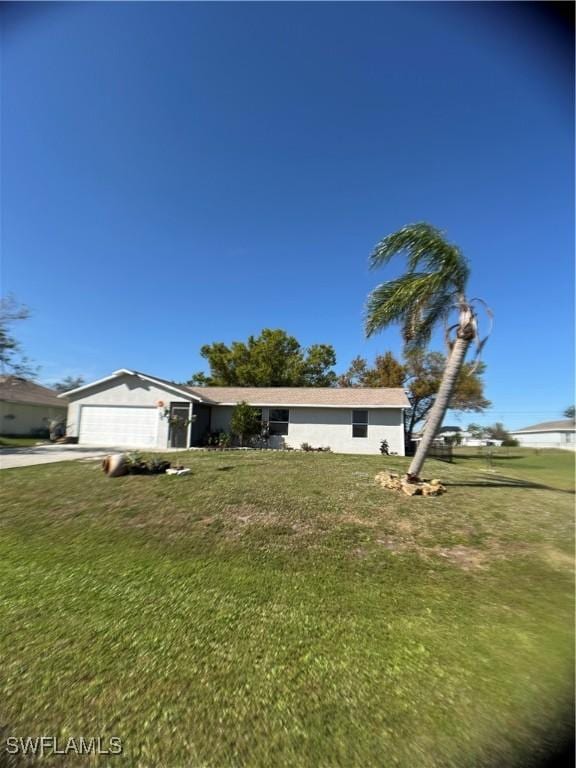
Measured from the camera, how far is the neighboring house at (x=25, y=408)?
25438mm

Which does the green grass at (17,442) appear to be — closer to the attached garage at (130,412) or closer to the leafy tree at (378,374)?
the attached garage at (130,412)

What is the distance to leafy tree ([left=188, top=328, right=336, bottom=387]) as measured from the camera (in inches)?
1283

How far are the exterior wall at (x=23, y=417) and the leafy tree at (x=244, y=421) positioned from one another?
18438mm

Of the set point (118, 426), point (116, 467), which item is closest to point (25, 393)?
point (118, 426)

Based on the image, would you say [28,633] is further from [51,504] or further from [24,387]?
[24,387]

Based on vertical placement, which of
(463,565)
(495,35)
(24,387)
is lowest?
(463,565)

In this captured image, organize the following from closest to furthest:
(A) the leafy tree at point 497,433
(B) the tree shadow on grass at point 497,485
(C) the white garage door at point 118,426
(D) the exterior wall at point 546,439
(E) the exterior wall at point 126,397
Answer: (B) the tree shadow on grass at point 497,485, (E) the exterior wall at point 126,397, (C) the white garage door at point 118,426, (D) the exterior wall at point 546,439, (A) the leafy tree at point 497,433

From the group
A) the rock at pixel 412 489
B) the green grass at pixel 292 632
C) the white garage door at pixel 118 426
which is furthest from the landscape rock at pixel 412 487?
the white garage door at pixel 118 426

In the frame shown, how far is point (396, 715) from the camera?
92.0 inches

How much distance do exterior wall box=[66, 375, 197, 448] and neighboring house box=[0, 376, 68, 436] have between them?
4999 mm

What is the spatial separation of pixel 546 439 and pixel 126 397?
35918mm

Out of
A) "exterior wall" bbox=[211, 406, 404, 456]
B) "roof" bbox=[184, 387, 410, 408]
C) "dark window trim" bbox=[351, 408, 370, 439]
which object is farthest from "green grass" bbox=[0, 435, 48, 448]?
"dark window trim" bbox=[351, 408, 370, 439]

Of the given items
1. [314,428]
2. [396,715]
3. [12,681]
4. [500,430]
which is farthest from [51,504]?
[500,430]

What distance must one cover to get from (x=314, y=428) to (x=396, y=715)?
54.6 ft
